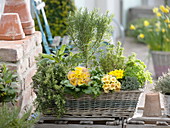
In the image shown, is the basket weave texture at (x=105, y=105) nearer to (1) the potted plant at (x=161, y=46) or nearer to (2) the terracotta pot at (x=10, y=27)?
(2) the terracotta pot at (x=10, y=27)

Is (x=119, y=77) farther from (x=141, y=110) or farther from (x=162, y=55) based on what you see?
(x=162, y=55)

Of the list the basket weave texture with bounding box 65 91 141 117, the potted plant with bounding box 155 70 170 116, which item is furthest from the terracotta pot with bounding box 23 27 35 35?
the potted plant with bounding box 155 70 170 116

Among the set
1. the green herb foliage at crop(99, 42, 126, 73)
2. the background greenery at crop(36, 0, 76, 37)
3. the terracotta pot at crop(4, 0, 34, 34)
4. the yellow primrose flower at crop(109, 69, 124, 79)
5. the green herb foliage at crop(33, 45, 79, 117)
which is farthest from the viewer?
the background greenery at crop(36, 0, 76, 37)

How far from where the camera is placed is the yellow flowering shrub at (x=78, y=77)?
9.38ft

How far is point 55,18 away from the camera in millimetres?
5207

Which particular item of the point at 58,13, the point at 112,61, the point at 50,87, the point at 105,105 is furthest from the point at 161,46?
the point at 50,87

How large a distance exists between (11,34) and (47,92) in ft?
2.08

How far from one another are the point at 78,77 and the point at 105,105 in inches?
11.4

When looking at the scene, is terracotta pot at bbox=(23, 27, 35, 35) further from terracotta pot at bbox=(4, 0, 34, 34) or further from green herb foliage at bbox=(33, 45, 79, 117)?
green herb foliage at bbox=(33, 45, 79, 117)

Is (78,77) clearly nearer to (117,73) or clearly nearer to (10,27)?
(117,73)

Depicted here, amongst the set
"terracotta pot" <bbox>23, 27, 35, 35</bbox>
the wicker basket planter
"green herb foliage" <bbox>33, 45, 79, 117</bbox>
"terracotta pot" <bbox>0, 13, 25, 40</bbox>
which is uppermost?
"terracotta pot" <bbox>0, 13, 25, 40</bbox>

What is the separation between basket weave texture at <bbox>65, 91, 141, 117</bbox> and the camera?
2883mm

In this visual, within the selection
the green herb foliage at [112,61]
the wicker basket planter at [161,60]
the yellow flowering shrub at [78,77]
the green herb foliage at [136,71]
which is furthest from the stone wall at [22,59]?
the wicker basket planter at [161,60]

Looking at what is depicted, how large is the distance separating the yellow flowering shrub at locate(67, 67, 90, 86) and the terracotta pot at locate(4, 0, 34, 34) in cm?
70
